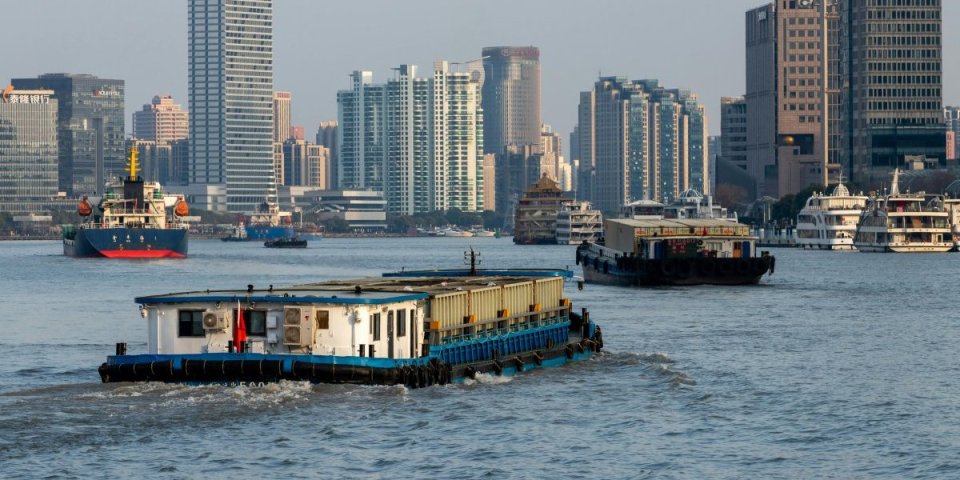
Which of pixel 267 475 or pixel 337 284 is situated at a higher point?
pixel 337 284

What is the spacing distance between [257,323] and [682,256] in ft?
272

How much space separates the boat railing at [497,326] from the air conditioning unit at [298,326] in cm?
478

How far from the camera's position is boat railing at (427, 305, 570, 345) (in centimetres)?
5434

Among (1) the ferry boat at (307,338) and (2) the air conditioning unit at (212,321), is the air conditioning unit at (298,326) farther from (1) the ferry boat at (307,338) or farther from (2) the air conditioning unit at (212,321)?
(2) the air conditioning unit at (212,321)

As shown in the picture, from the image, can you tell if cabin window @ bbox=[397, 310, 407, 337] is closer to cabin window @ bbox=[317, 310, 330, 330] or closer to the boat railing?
the boat railing

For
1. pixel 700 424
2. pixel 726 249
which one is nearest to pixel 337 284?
pixel 700 424

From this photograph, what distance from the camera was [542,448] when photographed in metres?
44.3

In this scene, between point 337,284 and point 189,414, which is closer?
point 189,414

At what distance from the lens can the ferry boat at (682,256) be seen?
5044 inches

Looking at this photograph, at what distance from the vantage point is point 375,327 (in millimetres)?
50531

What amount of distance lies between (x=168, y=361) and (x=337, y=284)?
1002cm

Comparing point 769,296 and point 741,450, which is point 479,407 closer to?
point 741,450

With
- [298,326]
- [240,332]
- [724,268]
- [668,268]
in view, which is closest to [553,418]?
[298,326]

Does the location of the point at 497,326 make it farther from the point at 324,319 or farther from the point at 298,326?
the point at 298,326
